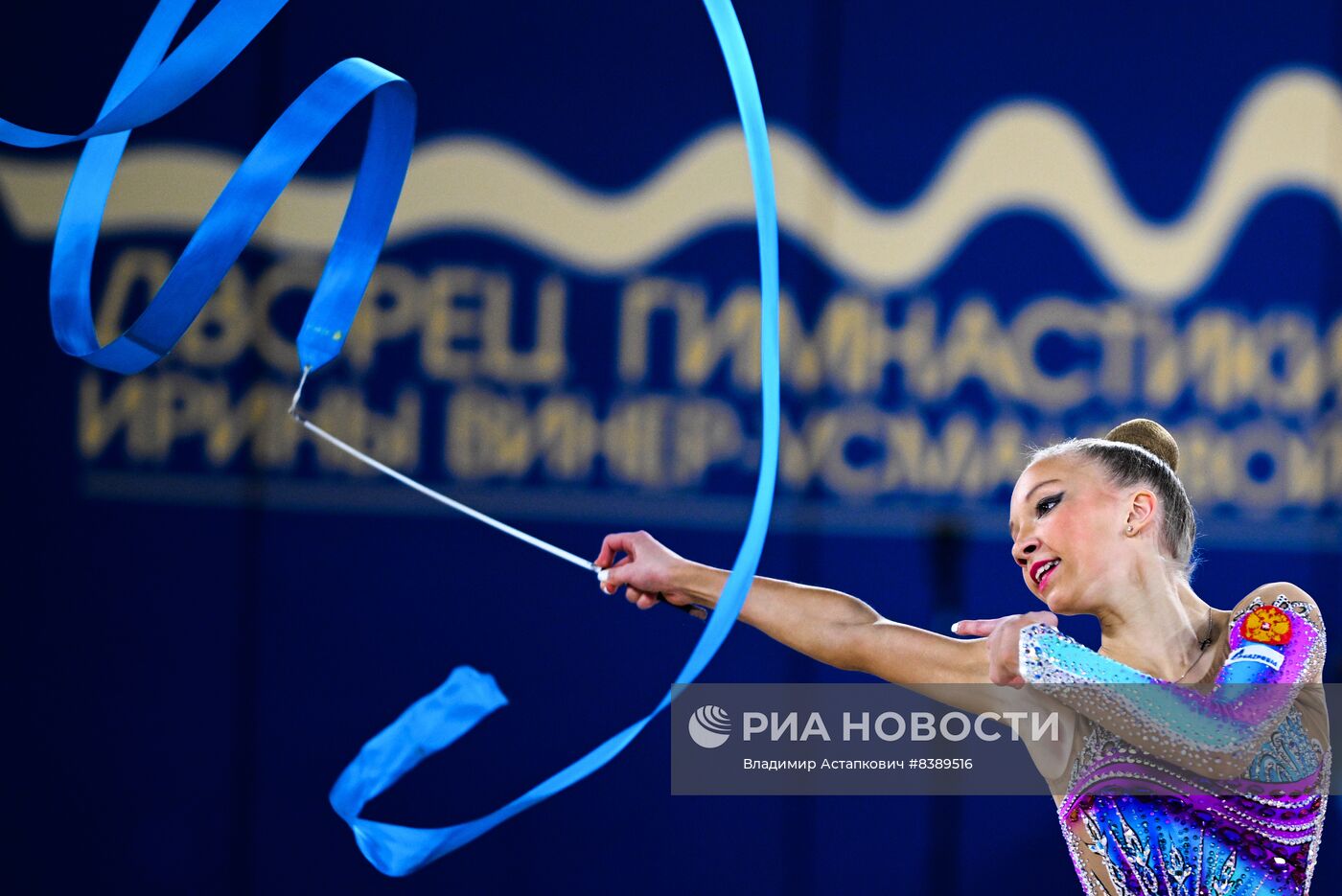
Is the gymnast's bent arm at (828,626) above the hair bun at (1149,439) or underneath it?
underneath

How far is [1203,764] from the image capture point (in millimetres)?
1481

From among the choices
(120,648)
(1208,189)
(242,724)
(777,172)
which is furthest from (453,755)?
(1208,189)

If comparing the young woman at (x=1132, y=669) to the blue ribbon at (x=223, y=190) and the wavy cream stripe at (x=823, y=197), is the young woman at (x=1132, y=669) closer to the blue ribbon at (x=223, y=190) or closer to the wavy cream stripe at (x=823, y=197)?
the blue ribbon at (x=223, y=190)

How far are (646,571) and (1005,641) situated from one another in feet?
1.42

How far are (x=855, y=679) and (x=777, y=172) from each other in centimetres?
128

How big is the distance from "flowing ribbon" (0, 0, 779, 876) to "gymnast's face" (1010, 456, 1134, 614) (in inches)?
12.9

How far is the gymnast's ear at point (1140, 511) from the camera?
163cm

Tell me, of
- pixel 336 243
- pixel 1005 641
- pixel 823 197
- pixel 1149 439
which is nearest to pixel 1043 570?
pixel 1005 641

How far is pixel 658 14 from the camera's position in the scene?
3.44 meters

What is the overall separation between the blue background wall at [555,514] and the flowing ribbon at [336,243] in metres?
1.49

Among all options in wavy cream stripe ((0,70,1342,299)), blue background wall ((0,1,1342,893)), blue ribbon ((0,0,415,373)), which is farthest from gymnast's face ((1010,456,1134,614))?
wavy cream stripe ((0,70,1342,299))

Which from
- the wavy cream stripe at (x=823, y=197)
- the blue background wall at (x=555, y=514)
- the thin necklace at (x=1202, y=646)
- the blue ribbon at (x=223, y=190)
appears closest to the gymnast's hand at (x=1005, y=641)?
the thin necklace at (x=1202, y=646)

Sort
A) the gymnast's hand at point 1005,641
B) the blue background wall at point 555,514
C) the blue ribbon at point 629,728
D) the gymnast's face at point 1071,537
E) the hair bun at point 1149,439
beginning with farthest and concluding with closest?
1. the blue background wall at point 555,514
2. the hair bun at point 1149,439
3. the gymnast's face at point 1071,537
4. the gymnast's hand at point 1005,641
5. the blue ribbon at point 629,728

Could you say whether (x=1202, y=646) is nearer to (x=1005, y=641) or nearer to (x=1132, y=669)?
(x=1132, y=669)
